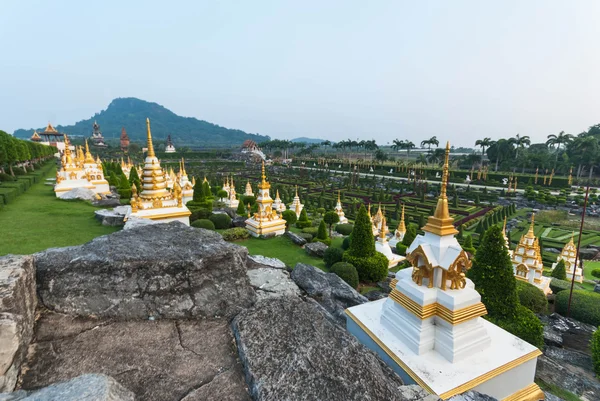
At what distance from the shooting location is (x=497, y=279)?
771 centimetres

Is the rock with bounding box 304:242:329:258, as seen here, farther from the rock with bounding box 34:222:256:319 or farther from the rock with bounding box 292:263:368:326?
the rock with bounding box 34:222:256:319

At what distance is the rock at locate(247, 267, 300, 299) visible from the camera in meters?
5.61

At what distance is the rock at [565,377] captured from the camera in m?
6.99

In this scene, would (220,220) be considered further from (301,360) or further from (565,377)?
(301,360)

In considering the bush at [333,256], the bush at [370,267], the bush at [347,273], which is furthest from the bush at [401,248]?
the bush at [347,273]

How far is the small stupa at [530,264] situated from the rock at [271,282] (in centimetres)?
1497

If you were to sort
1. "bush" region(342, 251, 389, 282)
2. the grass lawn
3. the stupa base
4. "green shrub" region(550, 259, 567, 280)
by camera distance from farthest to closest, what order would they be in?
"green shrub" region(550, 259, 567, 280) < "bush" region(342, 251, 389, 282) < the grass lawn < the stupa base

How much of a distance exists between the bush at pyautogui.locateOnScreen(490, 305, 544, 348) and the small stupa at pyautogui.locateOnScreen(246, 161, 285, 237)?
11778mm

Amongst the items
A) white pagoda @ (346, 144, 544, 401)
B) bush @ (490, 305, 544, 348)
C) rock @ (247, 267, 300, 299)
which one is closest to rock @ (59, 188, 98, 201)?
rock @ (247, 267, 300, 299)

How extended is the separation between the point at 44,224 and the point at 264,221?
10.3 m

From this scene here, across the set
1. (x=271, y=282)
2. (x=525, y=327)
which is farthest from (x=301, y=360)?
(x=525, y=327)

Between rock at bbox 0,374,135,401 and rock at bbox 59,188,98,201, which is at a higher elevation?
rock at bbox 0,374,135,401

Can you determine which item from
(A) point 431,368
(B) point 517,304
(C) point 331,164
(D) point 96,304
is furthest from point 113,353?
(C) point 331,164

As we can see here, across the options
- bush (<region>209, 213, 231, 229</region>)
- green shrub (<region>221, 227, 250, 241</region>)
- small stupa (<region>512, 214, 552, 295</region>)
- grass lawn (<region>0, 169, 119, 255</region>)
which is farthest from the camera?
bush (<region>209, 213, 231, 229</region>)
